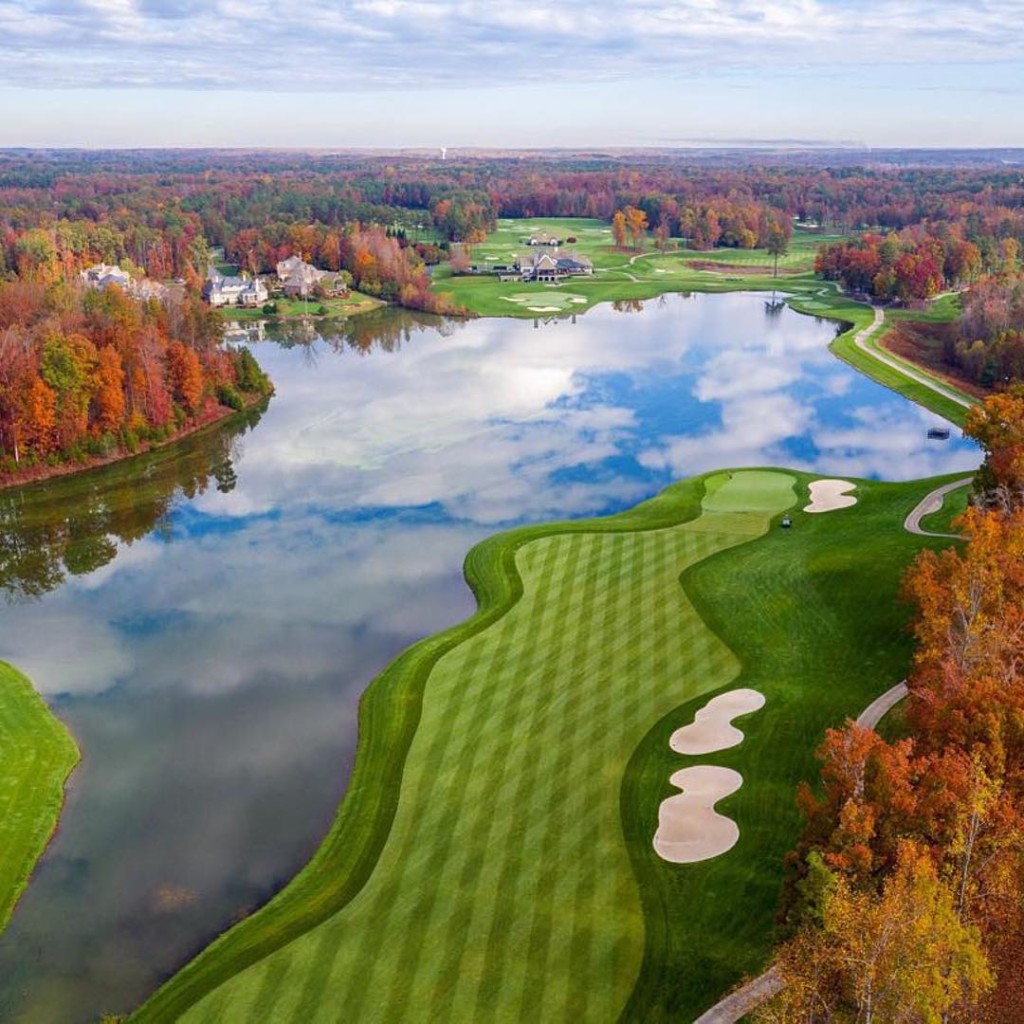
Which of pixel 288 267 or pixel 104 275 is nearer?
pixel 104 275

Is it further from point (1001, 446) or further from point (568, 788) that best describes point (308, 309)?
point (568, 788)

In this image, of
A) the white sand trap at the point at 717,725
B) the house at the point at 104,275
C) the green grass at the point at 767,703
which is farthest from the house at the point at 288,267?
the white sand trap at the point at 717,725

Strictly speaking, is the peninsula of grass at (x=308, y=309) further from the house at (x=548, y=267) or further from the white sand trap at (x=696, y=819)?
the white sand trap at (x=696, y=819)

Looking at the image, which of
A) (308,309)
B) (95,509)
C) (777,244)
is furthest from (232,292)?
(777,244)

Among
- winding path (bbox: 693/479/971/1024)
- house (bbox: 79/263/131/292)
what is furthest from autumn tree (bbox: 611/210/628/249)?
winding path (bbox: 693/479/971/1024)

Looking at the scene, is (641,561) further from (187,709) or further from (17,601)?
(17,601)

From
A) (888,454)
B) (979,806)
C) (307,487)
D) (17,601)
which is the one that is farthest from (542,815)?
(888,454)

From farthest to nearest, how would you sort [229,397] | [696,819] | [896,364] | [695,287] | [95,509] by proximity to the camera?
[695,287]
[896,364]
[229,397]
[95,509]
[696,819]

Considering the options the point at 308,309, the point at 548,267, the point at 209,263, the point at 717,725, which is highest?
the point at 209,263
